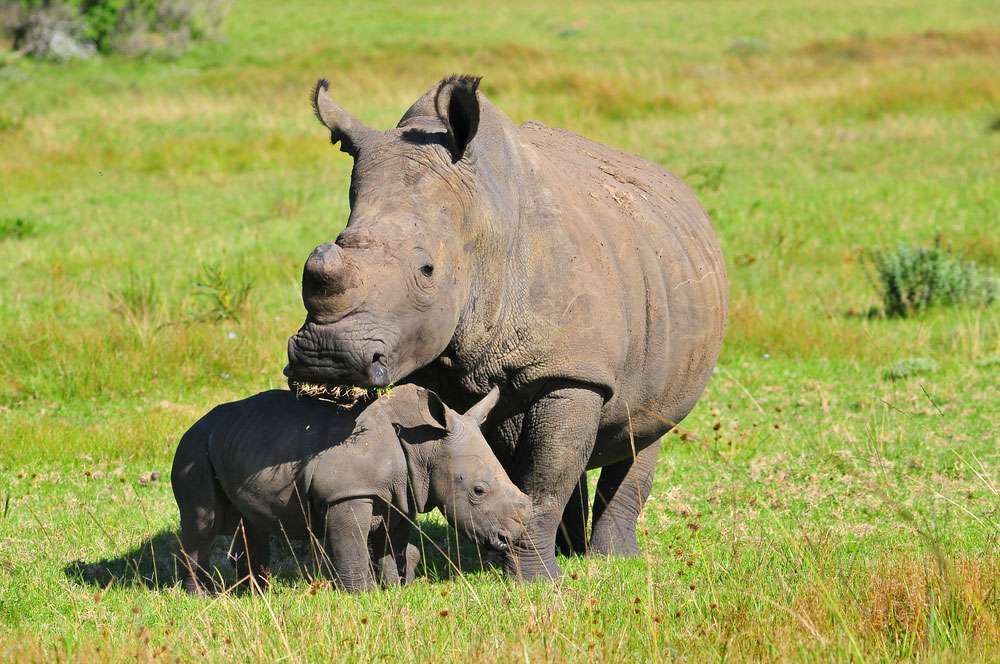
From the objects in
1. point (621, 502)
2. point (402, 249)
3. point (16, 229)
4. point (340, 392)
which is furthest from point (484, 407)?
point (16, 229)

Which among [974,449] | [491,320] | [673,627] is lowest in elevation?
[974,449]

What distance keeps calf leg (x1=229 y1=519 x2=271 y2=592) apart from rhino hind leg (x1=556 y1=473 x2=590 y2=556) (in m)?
1.66

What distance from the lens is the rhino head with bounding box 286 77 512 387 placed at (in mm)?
4812

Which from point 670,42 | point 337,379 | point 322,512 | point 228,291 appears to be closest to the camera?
point 337,379

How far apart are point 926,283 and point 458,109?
28.0ft

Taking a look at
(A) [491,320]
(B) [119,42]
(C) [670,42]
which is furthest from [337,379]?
(C) [670,42]

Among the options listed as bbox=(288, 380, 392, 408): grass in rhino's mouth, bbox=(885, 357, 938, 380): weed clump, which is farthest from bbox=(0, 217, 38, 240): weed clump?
bbox=(288, 380, 392, 408): grass in rhino's mouth

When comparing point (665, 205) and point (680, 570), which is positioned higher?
point (665, 205)

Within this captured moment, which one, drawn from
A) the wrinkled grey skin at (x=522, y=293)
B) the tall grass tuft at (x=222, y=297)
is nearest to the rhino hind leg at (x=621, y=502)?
the wrinkled grey skin at (x=522, y=293)

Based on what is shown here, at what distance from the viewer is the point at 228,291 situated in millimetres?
11586

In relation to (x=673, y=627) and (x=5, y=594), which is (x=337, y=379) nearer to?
(x=673, y=627)

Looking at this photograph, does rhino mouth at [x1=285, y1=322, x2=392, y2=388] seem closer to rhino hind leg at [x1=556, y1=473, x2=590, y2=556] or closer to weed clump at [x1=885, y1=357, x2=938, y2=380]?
rhino hind leg at [x1=556, y1=473, x2=590, y2=556]

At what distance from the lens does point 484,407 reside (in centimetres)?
588

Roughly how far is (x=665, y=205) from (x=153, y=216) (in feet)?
34.3
